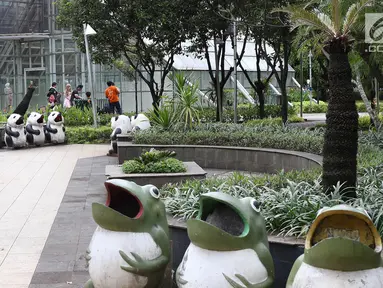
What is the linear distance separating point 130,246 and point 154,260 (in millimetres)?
226

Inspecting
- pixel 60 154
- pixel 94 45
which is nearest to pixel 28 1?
pixel 94 45

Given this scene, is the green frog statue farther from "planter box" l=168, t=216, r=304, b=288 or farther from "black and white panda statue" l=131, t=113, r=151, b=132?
"black and white panda statue" l=131, t=113, r=151, b=132

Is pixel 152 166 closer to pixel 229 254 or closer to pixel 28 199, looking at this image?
pixel 28 199

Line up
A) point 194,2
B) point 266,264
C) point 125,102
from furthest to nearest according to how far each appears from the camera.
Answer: point 125,102
point 194,2
point 266,264

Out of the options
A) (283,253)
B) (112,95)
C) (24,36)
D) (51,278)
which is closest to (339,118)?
(283,253)

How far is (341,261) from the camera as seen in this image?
12.9 ft

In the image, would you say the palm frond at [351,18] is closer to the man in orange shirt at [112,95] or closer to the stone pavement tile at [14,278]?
the stone pavement tile at [14,278]

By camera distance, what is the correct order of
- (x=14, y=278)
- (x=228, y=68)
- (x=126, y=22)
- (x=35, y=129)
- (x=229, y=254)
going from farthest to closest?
(x=228, y=68) → (x=126, y=22) → (x=35, y=129) → (x=14, y=278) → (x=229, y=254)

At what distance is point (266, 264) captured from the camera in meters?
4.69

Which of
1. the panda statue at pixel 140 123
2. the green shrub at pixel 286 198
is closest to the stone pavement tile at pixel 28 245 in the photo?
the green shrub at pixel 286 198

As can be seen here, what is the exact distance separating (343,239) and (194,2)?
18859 millimetres

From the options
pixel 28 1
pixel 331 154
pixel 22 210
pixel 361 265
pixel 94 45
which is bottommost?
pixel 22 210

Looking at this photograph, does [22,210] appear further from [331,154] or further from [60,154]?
[60,154]

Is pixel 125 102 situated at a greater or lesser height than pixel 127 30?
lesser
